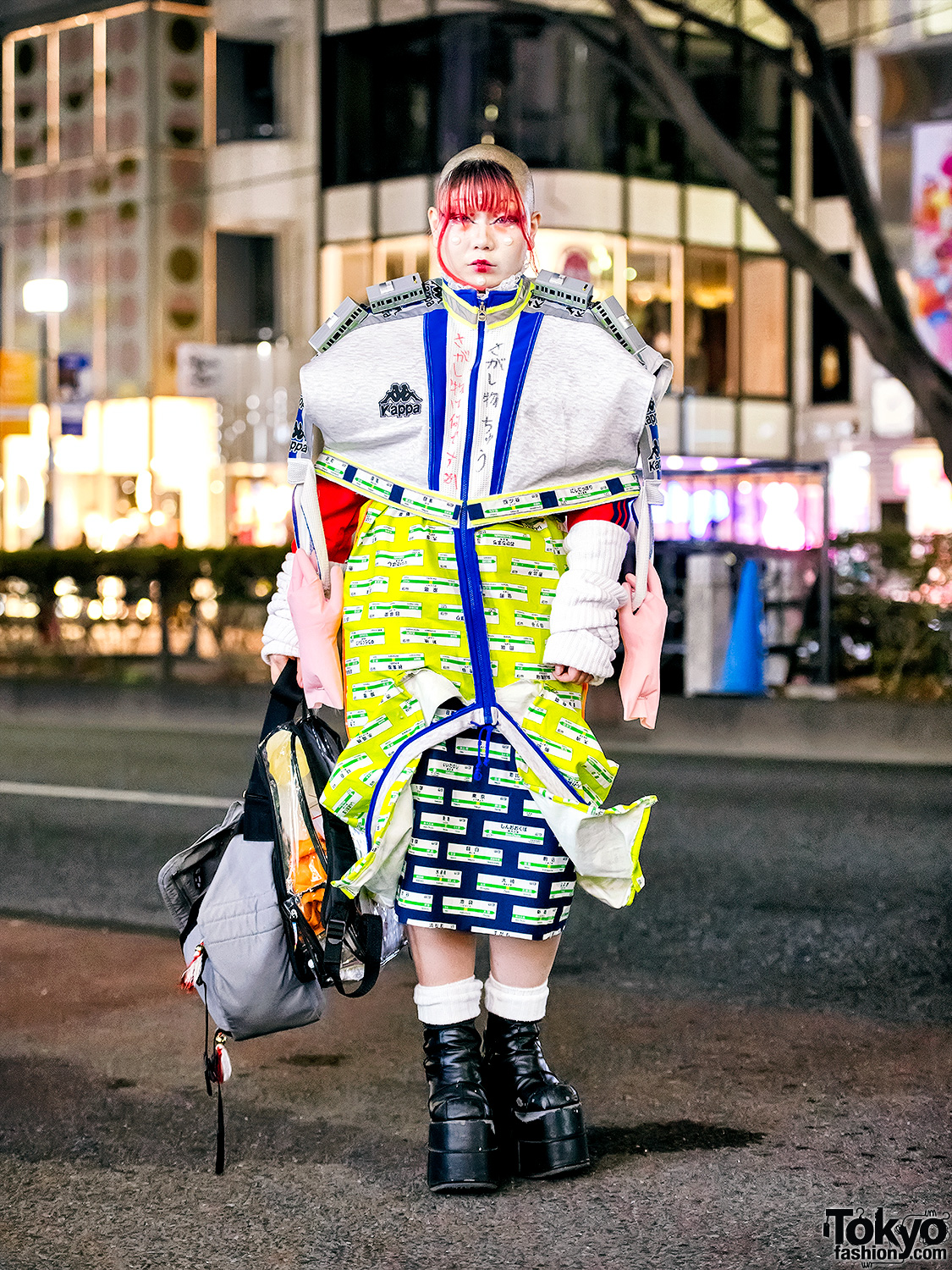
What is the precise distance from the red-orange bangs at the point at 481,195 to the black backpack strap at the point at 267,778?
862 mm

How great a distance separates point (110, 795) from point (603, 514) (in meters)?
6.39

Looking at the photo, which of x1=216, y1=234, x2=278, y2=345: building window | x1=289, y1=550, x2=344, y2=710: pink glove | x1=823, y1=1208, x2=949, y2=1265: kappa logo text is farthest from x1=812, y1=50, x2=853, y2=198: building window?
x1=823, y1=1208, x2=949, y2=1265: kappa logo text

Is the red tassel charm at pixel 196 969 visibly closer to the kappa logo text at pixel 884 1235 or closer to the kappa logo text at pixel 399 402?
the kappa logo text at pixel 399 402

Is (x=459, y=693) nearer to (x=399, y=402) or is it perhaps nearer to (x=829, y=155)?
(x=399, y=402)

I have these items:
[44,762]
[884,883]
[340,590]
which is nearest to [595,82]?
[44,762]

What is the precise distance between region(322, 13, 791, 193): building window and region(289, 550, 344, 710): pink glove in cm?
2491

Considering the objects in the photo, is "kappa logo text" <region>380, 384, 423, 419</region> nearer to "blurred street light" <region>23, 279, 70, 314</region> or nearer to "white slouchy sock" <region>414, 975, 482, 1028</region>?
"white slouchy sock" <region>414, 975, 482, 1028</region>

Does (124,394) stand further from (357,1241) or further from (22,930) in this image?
(357,1241)

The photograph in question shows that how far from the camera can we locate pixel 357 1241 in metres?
2.89

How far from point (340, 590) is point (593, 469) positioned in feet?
1.82

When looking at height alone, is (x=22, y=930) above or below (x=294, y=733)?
below

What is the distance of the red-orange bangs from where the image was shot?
315 cm

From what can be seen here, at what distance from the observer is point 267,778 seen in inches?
127

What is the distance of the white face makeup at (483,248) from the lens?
3156 mm
